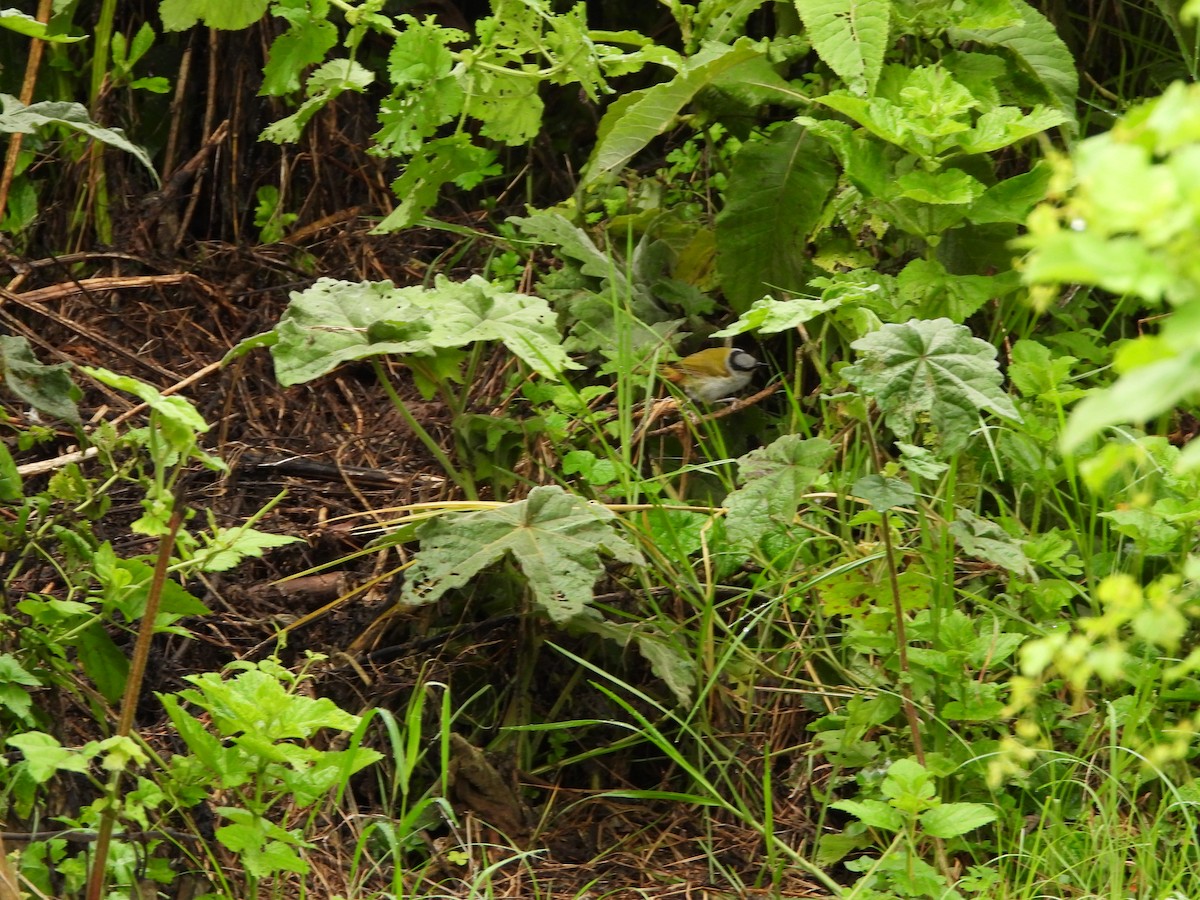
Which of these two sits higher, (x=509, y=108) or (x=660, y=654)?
(x=509, y=108)

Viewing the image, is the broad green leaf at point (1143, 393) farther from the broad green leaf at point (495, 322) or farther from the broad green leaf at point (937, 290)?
the broad green leaf at point (937, 290)

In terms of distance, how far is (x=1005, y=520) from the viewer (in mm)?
2803

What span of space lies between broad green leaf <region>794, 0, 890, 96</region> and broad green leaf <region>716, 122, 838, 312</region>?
11.1 inches

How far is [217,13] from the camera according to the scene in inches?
121

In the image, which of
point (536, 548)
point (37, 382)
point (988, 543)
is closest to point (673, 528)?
point (536, 548)

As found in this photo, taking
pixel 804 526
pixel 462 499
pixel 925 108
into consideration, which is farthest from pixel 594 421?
pixel 925 108

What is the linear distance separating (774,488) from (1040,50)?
1.50 m

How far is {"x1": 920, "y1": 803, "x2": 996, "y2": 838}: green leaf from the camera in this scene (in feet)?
6.68

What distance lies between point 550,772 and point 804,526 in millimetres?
658

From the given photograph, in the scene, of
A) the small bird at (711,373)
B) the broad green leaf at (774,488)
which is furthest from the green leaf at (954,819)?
the small bird at (711,373)

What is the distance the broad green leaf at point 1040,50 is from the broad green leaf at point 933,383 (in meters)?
1.33

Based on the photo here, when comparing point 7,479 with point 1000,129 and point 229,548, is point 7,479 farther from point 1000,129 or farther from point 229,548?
point 1000,129

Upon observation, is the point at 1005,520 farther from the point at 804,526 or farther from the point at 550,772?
the point at 550,772

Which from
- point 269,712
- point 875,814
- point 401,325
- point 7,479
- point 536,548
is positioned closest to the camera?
point 269,712
